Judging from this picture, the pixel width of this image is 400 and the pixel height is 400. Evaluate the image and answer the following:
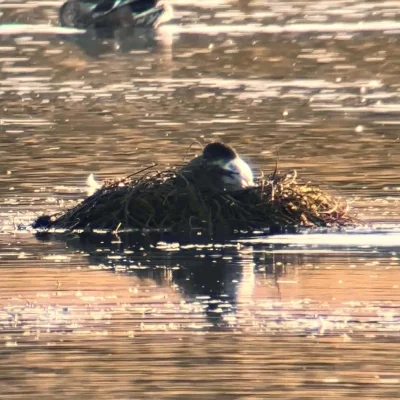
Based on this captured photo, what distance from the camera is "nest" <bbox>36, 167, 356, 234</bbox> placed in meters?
14.1

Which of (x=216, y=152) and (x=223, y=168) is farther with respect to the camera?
(x=216, y=152)

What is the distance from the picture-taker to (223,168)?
47.3 feet

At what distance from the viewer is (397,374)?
9023 millimetres

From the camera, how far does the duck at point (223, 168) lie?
14.4 m

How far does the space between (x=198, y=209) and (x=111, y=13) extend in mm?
21257

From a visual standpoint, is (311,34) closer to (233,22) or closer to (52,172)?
(233,22)

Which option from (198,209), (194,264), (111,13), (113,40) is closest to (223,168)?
(198,209)

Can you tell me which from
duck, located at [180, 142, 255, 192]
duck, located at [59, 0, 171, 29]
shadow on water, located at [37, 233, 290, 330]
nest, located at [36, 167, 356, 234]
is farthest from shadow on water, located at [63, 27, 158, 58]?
shadow on water, located at [37, 233, 290, 330]

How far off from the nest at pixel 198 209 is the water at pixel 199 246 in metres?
0.39

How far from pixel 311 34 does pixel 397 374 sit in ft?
77.9

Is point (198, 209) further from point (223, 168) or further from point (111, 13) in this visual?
point (111, 13)

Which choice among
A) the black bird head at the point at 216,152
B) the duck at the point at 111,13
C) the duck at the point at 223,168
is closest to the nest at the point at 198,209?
the duck at the point at 223,168

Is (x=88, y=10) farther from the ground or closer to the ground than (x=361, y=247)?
farther from the ground

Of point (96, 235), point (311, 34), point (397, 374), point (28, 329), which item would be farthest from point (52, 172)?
point (311, 34)
